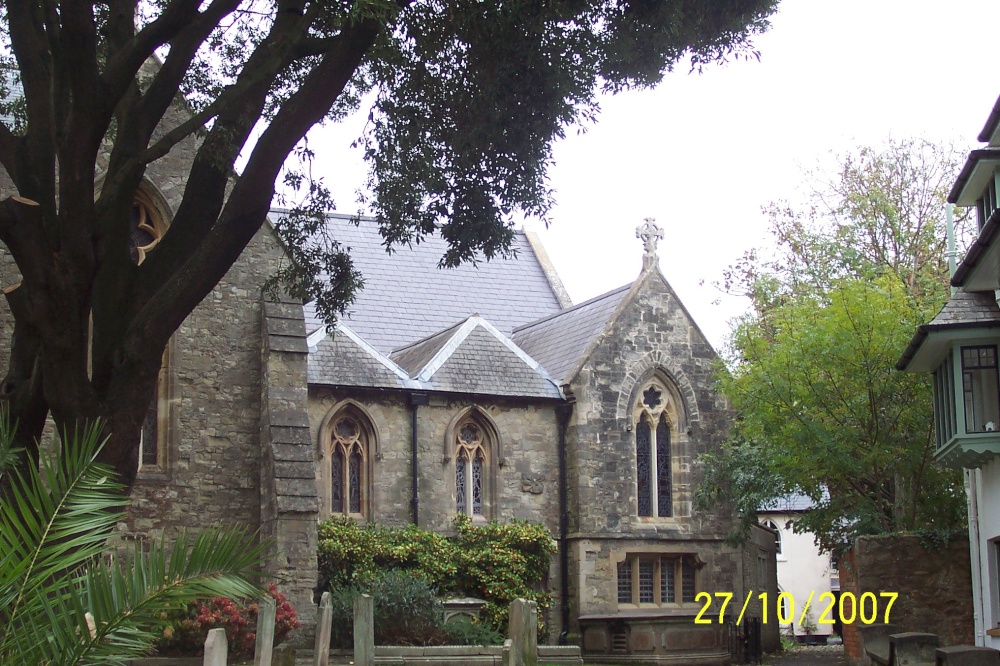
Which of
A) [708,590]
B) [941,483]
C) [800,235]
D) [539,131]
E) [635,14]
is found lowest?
[708,590]

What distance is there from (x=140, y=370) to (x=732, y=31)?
7911mm

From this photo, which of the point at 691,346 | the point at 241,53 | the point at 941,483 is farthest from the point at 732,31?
the point at 691,346

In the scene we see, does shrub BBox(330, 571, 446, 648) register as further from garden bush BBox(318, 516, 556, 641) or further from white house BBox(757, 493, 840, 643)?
white house BBox(757, 493, 840, 643)

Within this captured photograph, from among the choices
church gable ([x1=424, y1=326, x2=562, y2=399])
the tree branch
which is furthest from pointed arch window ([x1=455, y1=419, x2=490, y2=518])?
the tree branch

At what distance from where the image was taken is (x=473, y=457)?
93.1ft

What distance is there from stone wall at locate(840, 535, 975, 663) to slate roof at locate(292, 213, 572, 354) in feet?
42.2

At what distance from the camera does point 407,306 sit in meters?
33.2

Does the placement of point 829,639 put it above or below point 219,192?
below

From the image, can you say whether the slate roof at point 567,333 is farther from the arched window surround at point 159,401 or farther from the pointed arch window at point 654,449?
the arched window surround at point 159,401

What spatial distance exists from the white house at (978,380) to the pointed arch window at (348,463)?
453 inches

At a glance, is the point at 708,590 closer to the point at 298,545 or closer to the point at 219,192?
the point at 298,545

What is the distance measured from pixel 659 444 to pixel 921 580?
910 cm

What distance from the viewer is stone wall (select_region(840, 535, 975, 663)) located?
839 inches

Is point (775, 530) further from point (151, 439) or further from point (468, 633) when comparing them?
point (151, 439)
